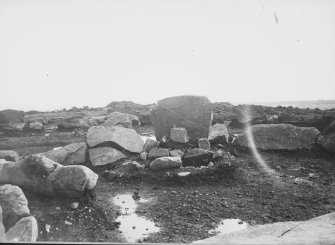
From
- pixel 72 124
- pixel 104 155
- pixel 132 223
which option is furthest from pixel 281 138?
pixel 72 124

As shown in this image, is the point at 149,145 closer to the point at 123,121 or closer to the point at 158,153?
the point at 158,153

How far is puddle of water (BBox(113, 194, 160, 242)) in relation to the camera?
143 inches

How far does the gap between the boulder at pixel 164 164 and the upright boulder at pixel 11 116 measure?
12842mm

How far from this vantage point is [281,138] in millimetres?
7559

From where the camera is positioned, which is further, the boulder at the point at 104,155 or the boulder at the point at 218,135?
the boulder at the point at 218,135

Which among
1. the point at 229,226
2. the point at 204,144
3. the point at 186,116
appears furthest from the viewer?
the point at 186,116

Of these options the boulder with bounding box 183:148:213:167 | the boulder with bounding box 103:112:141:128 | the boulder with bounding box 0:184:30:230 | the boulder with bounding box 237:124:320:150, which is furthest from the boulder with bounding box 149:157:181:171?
the boulder with bounding box 103:112:141:128

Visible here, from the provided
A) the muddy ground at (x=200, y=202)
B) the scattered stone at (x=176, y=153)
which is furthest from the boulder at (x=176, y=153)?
the muddy ground at (x=200, y=202)

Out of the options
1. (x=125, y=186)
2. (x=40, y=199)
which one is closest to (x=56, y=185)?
(x=40, y=199)

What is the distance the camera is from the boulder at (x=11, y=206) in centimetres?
323

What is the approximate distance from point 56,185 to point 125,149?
3.10m

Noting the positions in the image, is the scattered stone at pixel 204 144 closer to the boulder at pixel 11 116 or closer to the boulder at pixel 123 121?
the boulder at pixel 123 121

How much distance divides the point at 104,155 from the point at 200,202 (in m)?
2.91

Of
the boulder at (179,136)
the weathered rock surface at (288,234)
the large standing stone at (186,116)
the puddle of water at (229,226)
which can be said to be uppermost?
the large standing stone at (186,116)
